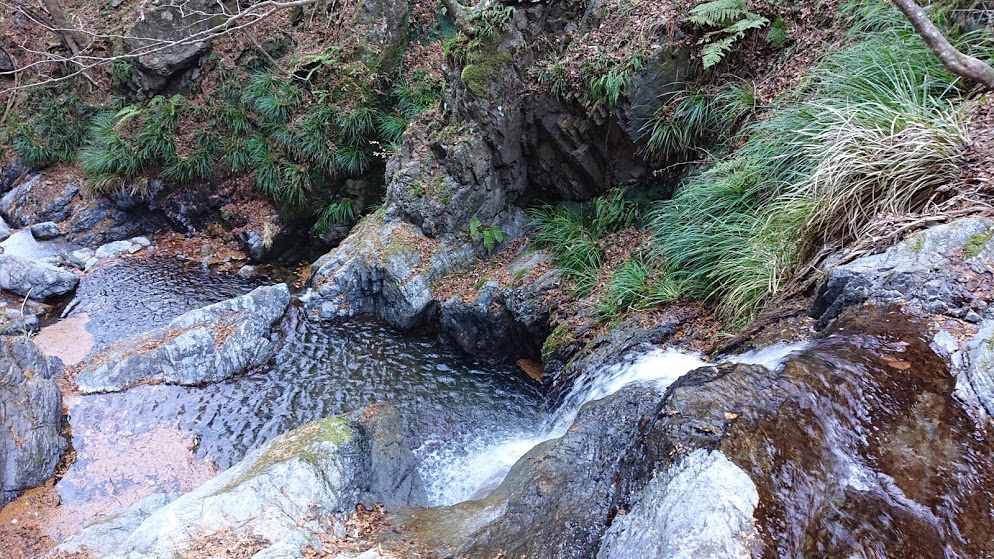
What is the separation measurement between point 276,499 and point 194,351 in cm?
374

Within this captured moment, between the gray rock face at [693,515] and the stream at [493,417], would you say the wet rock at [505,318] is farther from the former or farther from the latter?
the gray rock face at [693,515]

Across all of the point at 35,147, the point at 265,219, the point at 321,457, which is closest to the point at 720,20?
the point at 321,457

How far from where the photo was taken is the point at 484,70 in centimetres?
692

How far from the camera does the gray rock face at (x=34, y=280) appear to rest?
27.5 feet

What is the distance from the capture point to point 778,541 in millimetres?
1856

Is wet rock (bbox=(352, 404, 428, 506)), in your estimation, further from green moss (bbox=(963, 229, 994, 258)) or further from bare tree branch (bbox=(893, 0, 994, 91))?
bare tree branch (bbox=(893, 0, 994, 91))

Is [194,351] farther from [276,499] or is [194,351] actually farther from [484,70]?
[484,70]

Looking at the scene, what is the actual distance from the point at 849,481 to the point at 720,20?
524 cm

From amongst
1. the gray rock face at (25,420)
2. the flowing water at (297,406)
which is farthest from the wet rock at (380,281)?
the gray rock face at (25,420)

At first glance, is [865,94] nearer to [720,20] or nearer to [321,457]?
[720,20]

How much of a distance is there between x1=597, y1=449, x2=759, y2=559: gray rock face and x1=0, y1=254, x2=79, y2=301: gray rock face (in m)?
9.89

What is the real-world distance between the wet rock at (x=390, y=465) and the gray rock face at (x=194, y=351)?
7.99 feet

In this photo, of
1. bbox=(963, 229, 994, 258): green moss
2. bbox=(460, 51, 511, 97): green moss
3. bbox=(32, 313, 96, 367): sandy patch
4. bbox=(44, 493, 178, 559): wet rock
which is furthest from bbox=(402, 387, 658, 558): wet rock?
bbox=(32, 313, 96, 367): sandy patch

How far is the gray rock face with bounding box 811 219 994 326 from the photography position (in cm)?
265
